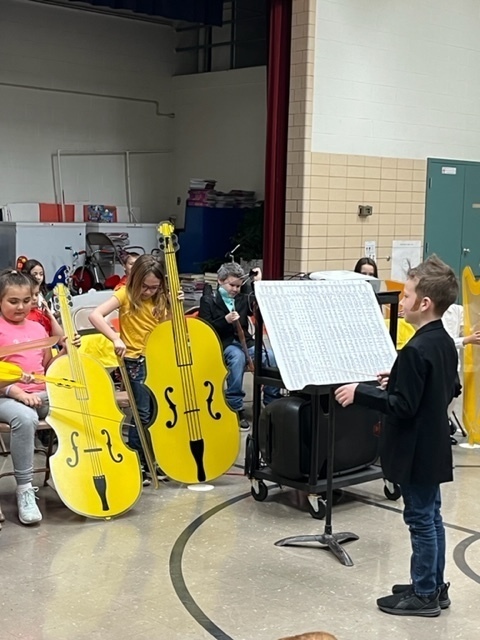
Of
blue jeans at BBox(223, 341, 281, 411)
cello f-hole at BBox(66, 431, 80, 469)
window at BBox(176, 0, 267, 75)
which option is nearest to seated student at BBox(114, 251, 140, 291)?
blue jeans at BBox(223, 341, 281, 411)

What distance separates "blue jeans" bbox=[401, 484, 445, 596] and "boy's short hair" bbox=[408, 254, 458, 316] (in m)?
0.67

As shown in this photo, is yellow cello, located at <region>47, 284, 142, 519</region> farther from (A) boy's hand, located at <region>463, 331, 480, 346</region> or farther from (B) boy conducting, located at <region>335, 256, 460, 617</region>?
(A) boy's hand, located at <region>463, 331, 480, 346</region>

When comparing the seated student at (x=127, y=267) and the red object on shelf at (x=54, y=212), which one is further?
the red object on shelf at (x=54, y=212)

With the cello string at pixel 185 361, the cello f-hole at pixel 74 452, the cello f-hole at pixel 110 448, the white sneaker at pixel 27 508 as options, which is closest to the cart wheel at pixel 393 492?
the cello string at pixel 185 361

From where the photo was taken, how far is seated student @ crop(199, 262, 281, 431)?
5766 millimetres

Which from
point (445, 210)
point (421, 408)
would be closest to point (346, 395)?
point (421, 408)

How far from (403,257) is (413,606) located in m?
5.59

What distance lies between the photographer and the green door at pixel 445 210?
8.84 meters

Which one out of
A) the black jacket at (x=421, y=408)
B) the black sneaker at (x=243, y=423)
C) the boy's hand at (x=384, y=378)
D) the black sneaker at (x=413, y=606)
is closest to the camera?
the black jacket at (x=421, y=408)

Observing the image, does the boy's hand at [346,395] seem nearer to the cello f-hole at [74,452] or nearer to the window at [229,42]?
the cello f-hole at [74,452]

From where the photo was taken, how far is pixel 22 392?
431 cm

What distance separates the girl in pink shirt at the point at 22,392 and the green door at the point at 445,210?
5.21 meters

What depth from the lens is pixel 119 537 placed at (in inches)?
160

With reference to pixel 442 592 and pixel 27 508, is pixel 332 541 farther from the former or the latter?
pixel 27 508
